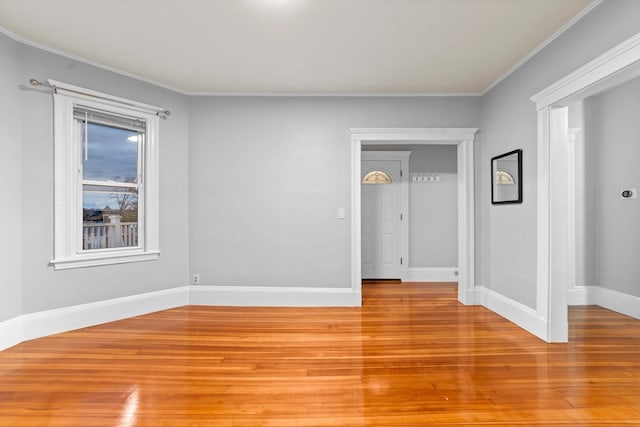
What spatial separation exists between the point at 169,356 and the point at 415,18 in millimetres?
3383

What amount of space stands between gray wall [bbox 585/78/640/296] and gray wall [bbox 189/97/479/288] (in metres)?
1.50

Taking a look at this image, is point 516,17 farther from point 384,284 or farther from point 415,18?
point 384,284

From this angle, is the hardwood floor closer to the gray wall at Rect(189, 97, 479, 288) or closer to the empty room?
the empty room

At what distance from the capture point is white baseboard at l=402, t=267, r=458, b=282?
5480mm

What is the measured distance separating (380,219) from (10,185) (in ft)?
15.8

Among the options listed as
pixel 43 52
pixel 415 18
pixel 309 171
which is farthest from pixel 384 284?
pixel 43 52

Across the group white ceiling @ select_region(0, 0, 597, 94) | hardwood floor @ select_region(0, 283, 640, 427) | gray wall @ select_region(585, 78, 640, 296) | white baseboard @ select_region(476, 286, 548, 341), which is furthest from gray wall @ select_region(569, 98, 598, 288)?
white ceiling @ select_region(0, 0, 597, 94)

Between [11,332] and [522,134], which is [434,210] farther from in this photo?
[11,332]

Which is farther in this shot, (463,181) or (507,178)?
(463,181)

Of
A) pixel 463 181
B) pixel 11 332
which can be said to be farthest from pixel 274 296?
pixel 463 181

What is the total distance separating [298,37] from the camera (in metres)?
2.70

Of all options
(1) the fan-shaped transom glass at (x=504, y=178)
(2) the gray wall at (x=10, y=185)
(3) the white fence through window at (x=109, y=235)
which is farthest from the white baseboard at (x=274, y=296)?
(1) the fan-shaped transom glass at (x=504, y=178)

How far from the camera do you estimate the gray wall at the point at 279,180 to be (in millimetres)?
4008

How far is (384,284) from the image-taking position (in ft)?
17.5
